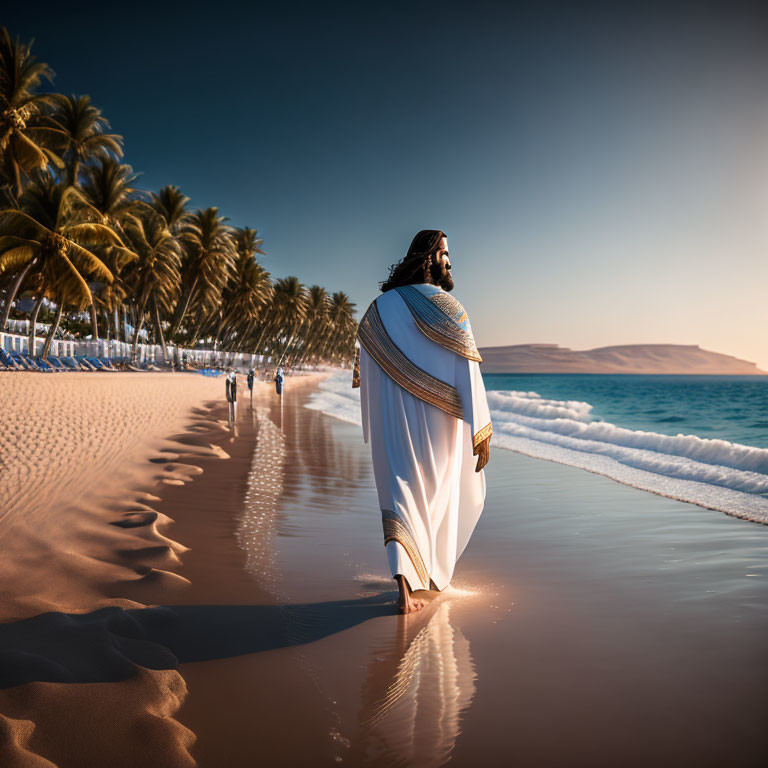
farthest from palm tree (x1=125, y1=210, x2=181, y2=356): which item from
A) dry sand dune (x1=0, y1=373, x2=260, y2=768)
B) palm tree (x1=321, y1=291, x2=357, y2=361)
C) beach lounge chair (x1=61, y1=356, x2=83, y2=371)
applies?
palm tree (x1=321, y1=291, x2=357, y2=361)

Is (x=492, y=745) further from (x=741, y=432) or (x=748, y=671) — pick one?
(x=741, y=432)

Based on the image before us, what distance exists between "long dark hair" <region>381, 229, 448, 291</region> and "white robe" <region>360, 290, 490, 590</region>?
182 mm

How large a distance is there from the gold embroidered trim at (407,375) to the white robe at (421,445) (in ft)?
0.10

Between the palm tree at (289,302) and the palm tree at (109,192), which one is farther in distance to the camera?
the palm tree at (289,302)

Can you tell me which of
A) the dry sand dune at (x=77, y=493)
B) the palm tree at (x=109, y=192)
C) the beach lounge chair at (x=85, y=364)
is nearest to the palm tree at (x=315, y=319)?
the palm tree at (x=109, y=192)

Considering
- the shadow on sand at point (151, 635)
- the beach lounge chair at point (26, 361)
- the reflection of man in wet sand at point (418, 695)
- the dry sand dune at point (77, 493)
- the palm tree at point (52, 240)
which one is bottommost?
the dry sand dune at point (77, 493)

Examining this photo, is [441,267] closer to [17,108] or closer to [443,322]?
[443,322]

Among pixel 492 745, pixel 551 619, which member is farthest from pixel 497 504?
pixel 492 745

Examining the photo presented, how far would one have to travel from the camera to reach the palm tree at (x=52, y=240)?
24.8 metres

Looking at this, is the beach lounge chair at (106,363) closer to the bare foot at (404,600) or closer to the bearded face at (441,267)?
the bearded face at (441,267)

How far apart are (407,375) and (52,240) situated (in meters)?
28.0

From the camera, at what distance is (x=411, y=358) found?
3258 mm

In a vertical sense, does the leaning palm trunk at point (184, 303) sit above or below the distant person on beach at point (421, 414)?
above

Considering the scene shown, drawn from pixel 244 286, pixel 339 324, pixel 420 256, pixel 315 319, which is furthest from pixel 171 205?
pixel 339 324
